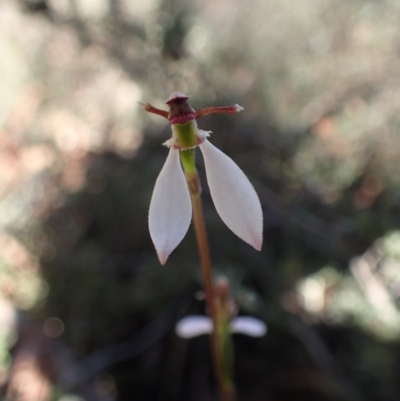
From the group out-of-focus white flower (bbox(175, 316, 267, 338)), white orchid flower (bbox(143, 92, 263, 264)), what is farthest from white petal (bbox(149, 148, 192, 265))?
out-of-focus white flower (bbox(175, 316, 267, 338))

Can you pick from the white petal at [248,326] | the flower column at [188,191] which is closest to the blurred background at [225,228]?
the white petal at [248,326]

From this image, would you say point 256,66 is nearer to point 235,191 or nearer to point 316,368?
point 316,368

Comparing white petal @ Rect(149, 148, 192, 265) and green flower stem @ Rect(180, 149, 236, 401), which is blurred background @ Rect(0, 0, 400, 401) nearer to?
green flower stem @ Rect(180, 149, 236, 401)

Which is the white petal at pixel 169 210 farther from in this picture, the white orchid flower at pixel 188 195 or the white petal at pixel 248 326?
the white petal at pixel 248 326

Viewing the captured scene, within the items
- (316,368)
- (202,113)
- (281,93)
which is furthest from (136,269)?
(202,113)

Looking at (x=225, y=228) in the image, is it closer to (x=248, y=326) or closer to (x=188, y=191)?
(x=248, y=326)

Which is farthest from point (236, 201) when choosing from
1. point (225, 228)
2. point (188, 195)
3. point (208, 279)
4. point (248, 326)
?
point (225, 228)
